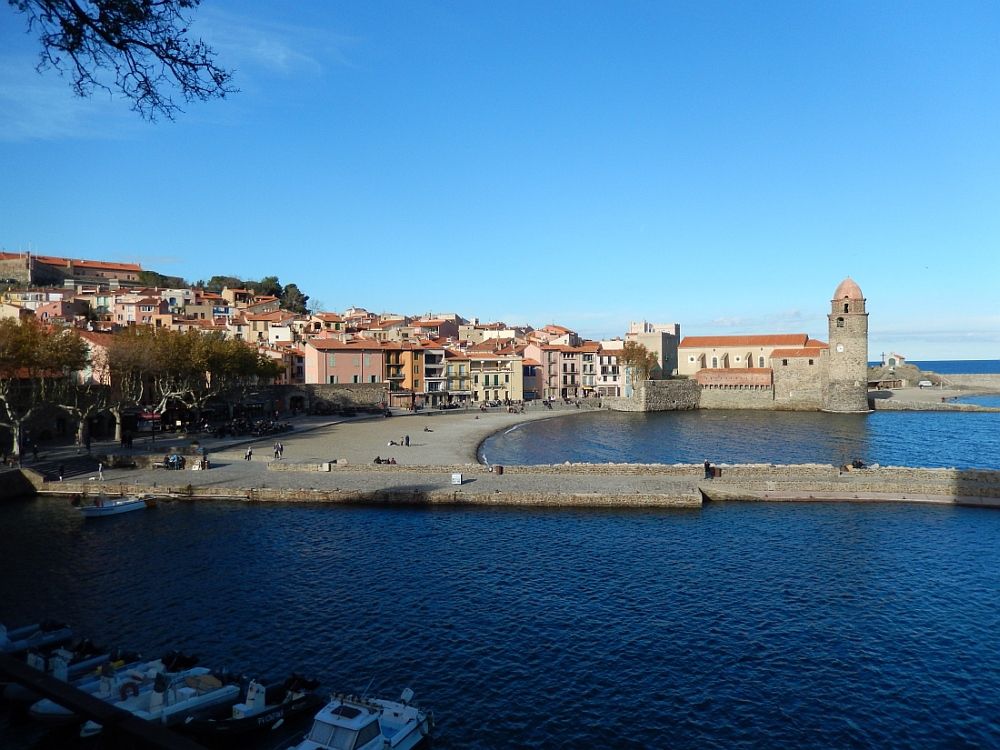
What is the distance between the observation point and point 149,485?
3522 centimetres

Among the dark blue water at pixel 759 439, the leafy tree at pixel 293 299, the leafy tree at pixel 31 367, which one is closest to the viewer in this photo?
the leafy tree at pixel 31 367

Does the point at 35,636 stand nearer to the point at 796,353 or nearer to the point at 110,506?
the point at 110,506

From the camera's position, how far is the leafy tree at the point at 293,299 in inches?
5674

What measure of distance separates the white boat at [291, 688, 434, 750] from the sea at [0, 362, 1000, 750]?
727mm

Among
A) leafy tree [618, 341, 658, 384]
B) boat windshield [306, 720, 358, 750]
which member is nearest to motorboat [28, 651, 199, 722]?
boat windshield [306, 720, 358, 750]

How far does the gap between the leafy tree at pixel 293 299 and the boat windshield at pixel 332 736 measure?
135 meters

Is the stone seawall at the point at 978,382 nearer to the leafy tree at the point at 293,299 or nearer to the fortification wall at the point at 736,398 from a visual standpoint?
the fortification wall at the point at 736,398

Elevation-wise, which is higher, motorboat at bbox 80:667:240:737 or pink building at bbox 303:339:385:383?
pink building at bbox 303:339:385:383

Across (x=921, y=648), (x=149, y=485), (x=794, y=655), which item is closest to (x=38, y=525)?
(x=149, y=485)

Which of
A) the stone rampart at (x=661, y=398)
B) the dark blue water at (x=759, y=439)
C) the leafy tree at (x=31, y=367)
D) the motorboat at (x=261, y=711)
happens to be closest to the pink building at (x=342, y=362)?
the dark blue water at (x=759, y=439)

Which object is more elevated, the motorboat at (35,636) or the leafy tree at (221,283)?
the leafy tree at (221,283)

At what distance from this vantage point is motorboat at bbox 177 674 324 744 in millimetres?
13789

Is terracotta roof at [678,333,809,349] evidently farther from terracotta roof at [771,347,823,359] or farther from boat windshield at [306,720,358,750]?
boat windshield at [306,720,358,750]

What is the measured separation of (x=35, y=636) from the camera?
57.2 feet
